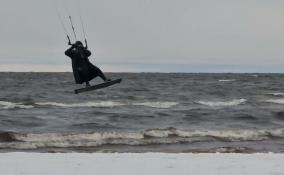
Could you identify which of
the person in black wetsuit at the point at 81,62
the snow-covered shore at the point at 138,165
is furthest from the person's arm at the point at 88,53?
the snow-covered shore at the point at 138,165

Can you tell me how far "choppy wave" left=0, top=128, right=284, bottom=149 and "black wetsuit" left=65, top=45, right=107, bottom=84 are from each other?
5383mm

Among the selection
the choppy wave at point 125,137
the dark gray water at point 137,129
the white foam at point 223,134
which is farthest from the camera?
the white foam at point 223,134

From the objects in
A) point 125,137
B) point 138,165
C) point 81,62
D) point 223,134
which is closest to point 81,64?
point 81,62

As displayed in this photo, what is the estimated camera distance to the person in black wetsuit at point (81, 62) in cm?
1225

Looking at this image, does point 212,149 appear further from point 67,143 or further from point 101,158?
point 101,158

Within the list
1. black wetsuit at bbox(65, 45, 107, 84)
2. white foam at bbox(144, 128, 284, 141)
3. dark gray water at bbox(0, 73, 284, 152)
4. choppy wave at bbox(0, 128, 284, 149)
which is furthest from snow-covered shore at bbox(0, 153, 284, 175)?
white foam at bbox(144, 128, 284, 141)

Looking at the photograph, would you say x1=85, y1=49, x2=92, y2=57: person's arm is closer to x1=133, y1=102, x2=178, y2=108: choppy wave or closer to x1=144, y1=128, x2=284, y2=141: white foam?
x1=144, y1=128, x2=284, y2=141: white foam

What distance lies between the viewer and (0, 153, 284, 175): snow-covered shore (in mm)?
9000

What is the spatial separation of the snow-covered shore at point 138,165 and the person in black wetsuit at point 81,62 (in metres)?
2.22

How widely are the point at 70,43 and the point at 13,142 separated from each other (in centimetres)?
752

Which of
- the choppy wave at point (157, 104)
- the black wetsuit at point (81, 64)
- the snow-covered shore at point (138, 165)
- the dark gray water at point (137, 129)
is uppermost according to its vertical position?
the black wetsuit at point (81, 64)

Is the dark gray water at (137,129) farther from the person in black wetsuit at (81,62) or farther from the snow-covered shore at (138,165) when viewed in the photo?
the snow-covered shore at (138,165)

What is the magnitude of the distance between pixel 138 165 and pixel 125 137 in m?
10.4

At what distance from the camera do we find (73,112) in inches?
1184
